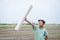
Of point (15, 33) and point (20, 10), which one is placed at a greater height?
point (20, 10)

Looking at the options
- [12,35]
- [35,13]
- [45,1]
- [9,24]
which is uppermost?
[45,1]

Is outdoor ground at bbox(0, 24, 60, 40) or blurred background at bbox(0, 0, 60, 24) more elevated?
blurred background at bbox(0, 0, 60, 24)

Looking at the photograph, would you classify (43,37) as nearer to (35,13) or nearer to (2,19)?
(35,13)

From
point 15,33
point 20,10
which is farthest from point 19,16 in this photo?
point 15,33

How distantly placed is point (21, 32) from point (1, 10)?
1.34ft

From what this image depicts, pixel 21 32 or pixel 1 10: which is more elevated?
pixel 1 10

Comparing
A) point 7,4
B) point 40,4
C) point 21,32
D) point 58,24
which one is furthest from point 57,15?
point 7,4

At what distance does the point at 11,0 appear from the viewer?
7.70 feet

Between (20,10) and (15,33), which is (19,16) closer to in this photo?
(20,10)

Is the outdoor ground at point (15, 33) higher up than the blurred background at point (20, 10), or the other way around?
the blurred background at point (20, 10)

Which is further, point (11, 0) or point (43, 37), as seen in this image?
point (11, 0)

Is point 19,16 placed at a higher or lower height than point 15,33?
higher

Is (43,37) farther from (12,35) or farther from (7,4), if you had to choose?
(7,4)

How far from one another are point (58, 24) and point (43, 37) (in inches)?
26.0
